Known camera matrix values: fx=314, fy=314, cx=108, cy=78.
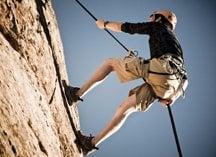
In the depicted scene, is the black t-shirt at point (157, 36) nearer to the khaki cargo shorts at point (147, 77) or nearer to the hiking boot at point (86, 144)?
the khaki cargo shorts at point (147, 77)

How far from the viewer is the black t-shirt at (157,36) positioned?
5480 millimetres

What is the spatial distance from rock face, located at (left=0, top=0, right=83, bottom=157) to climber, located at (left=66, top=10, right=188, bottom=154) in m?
0.52

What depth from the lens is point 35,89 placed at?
4219 millimetres

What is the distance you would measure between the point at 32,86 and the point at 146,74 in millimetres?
2098

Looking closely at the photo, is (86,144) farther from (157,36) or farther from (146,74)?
(157,36)

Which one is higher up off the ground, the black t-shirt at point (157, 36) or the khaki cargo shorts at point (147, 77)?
the black t-shirt at point (157, 36)

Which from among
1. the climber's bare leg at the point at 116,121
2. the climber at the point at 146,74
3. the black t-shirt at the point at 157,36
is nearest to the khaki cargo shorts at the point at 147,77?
the climber at the point at 146,74

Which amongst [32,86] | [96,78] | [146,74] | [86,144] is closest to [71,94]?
[96,78]

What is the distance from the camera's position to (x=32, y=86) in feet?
13.7

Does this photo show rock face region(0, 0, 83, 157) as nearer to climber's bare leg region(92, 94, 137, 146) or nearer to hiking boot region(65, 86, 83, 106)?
hiking boot region(65, 86, 83, 106)

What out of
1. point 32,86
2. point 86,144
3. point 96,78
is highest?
point 32,86

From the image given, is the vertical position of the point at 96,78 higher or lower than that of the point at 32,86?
lower

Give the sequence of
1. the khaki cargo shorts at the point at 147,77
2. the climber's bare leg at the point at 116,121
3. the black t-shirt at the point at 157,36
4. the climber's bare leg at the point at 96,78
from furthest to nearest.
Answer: the climber's bare leg at the point at 96,78 → the black t-shirt at the point at 157,36 → the climber's bare leg at the point at 116,121 → the khaki cargo shorts at the point at 147,77

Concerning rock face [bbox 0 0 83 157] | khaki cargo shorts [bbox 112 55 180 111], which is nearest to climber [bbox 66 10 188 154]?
khaki cargo shorts [bbox 112 55 180 111]
